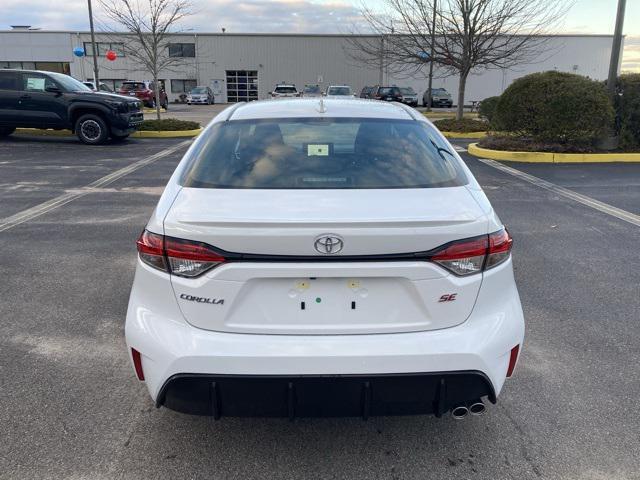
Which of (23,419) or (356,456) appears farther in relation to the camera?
(23,419)

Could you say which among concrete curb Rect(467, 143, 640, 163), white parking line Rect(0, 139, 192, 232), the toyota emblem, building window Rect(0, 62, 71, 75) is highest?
building window Rect(0, 62, 71, 75)

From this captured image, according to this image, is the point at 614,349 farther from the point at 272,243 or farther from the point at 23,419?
the point at 23,419

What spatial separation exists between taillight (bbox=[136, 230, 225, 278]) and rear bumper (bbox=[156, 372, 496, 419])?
1.45 ft

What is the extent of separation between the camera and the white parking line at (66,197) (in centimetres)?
729

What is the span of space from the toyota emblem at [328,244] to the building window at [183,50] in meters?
55.2

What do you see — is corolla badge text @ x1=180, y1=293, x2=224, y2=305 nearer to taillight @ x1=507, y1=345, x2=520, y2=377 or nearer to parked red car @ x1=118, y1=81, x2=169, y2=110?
taillight @ x1=507, y1=345, x2=520, y2=377

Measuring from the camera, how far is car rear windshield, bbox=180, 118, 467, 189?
2.70 metres

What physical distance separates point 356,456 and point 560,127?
12087mm

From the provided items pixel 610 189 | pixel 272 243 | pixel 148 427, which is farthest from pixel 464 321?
pixel 610 189

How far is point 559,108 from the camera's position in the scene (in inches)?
498

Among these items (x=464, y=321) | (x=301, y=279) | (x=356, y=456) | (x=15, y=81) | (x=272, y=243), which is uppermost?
(x=15, y=81)

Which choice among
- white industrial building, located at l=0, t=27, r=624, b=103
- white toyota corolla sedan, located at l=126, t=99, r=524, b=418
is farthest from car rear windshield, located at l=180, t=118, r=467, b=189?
white industrial building, located at l=0, t=27, r=624, b=103

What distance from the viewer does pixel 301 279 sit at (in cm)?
229

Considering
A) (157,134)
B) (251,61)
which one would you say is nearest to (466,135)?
(157,134)
